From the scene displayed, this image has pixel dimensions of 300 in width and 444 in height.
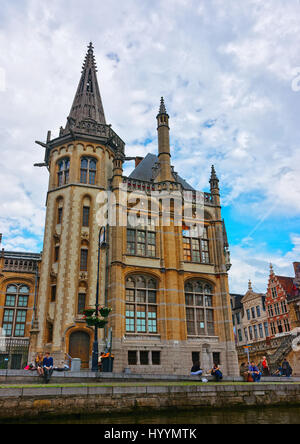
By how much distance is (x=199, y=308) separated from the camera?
3170 cm

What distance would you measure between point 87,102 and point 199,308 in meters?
23.1

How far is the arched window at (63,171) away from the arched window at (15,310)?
31.8 feet

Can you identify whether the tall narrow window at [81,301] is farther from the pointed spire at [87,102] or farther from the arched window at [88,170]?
the pointed spire at [87,102]

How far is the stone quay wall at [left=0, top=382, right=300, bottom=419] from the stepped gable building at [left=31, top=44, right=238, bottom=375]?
12114 millimetres

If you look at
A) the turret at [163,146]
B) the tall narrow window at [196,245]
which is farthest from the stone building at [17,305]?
the turret at [163,146]

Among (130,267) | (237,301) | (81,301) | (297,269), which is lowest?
(81,301)

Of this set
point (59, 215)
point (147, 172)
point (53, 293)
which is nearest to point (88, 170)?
point (59, 215)

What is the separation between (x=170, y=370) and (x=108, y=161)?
18761 millimetres

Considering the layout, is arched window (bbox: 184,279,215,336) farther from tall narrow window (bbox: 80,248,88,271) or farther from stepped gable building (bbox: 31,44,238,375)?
tall narrow window (bbox: 80,248,88,271)

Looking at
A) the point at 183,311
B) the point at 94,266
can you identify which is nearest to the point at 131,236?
the point at 94,266

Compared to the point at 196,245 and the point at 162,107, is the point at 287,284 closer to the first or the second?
the point at 196,245

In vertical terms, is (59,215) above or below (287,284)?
above

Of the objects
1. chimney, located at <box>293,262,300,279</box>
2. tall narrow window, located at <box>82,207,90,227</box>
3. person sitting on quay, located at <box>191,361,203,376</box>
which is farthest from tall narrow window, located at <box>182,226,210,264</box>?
chimney, located at <box>293,262,300,279</box>

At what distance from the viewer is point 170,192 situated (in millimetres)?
33281
